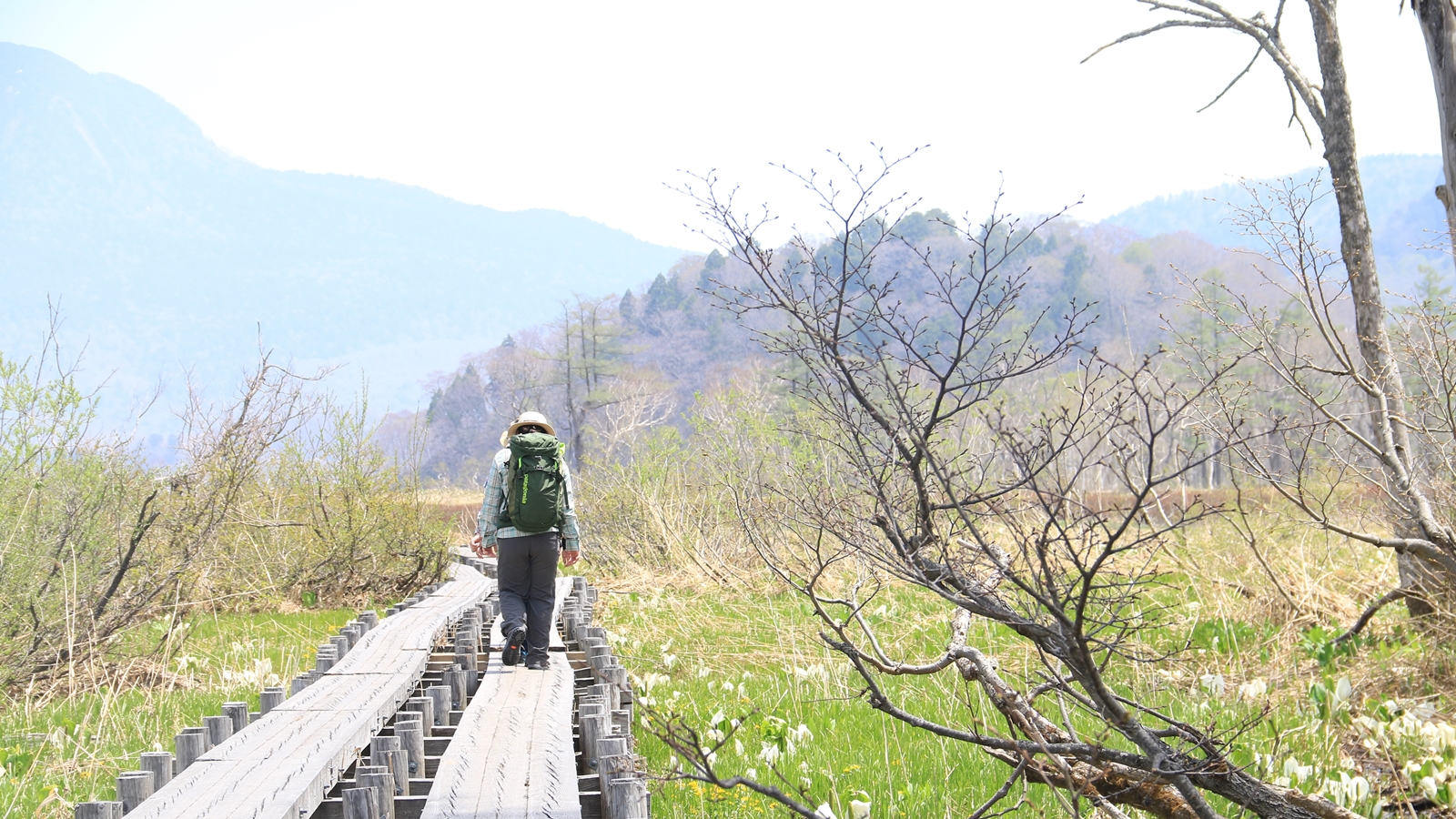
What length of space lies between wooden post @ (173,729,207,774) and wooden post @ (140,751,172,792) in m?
0.26

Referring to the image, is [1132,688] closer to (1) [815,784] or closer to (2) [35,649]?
(1) [815,784]

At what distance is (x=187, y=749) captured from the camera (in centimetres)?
392

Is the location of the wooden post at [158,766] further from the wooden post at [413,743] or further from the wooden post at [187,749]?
the wooden post at [413,743]

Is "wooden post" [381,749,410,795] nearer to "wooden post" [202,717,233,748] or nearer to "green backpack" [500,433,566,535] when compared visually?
"wooden post" [202,717,233,748]

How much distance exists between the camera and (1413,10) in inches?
243

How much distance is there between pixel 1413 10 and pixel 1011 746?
5696 mm

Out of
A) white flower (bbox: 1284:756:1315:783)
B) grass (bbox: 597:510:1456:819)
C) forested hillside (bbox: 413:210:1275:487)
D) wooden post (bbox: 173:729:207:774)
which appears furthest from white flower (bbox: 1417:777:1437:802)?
forested hillside (bbox: 413:210:1275:487)

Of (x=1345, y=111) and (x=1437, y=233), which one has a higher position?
(x=1345, y=111)

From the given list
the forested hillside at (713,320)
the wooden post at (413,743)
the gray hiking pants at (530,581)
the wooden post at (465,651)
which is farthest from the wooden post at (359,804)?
the forested hillside at (713,320)

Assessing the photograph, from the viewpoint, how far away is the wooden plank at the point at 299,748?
327 centimetres

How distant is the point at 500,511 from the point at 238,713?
2.60 metres

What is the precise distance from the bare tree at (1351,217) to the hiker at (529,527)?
4762mm

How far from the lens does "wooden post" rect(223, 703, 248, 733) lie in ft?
14.6

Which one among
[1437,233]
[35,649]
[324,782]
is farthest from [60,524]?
[1437,233]
